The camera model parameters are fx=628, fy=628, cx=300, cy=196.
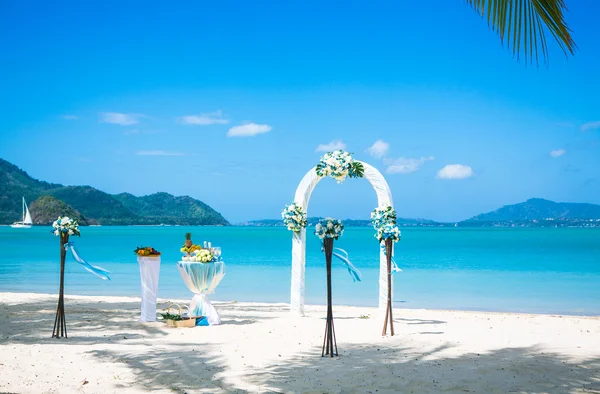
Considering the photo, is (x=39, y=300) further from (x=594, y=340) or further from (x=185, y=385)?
(x=594, y=340)

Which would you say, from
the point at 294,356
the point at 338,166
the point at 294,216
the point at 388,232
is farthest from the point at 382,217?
the point at 294,356

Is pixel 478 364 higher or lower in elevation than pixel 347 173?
lower

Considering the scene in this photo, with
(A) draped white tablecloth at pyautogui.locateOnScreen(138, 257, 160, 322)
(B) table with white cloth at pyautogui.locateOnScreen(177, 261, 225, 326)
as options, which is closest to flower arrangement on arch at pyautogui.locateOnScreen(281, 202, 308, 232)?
(B) table with white cloth at pyautogui.locateOnScreen(177, 261, 225, 326)

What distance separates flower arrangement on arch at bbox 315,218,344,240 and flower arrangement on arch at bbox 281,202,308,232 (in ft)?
7.90

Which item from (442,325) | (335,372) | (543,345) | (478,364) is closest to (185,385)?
(335,372)

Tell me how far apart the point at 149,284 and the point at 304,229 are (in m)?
2.89

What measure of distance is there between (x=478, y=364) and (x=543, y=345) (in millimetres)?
1925

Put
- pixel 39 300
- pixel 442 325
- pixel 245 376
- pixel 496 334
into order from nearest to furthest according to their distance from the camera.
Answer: pixel 245 376 < pixel 496 334 < pixel 442 325 < pixel 39 300

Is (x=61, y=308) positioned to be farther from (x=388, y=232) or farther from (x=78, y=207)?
(x=78, y=207)

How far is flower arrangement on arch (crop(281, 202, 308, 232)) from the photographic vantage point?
10.4m

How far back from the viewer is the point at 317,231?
795 centimetres

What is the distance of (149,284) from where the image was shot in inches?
422

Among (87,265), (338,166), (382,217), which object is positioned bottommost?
(87,265)

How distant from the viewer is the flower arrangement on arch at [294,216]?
10.4m
